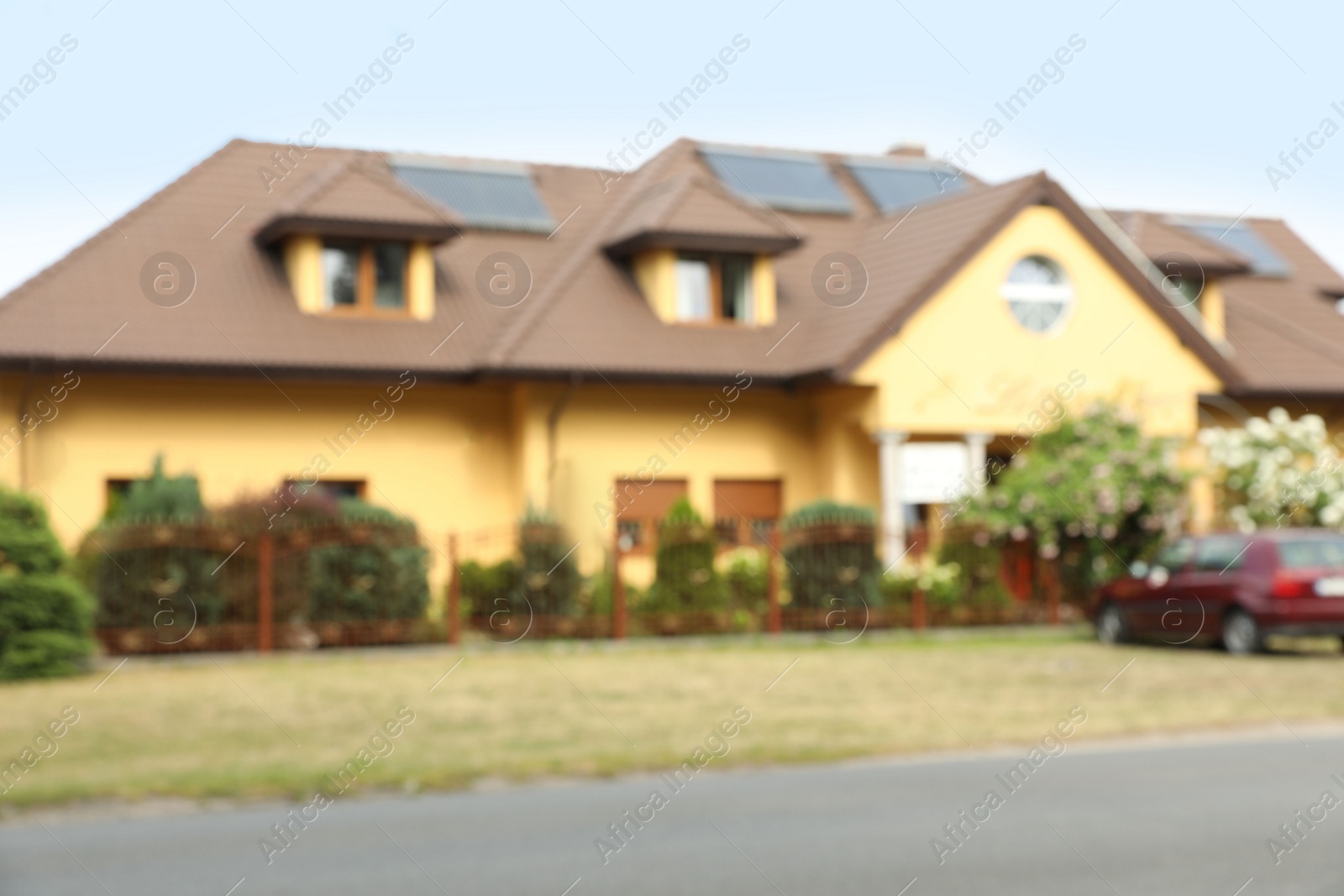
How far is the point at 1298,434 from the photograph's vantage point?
26266 mm

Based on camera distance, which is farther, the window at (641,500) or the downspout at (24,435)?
the window at (641,500)

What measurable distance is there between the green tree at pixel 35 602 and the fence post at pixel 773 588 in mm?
8694

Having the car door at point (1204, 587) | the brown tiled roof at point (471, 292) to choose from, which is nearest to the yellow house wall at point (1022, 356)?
the brown tiled roof at point (471, 292)

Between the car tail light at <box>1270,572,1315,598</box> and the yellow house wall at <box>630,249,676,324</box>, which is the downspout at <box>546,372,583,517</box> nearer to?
the yellow house wall at <box>630,249,676,324</box>

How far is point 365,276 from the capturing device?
965 inches

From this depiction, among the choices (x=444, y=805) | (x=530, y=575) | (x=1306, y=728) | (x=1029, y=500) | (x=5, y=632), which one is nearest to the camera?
(x=444, y=805)

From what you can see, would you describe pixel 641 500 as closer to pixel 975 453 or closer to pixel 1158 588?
pixel 975 453

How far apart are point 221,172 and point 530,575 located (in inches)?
405

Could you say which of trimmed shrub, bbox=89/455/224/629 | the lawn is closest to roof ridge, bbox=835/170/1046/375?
the lawn

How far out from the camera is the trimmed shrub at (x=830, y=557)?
2155cm

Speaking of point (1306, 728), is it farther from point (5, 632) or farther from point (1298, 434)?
point (1298, 434)

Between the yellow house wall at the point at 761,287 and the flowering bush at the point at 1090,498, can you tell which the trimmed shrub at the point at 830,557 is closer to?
the flowering bush at the point at 1090,498

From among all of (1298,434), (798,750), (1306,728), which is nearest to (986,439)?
(1298,434)

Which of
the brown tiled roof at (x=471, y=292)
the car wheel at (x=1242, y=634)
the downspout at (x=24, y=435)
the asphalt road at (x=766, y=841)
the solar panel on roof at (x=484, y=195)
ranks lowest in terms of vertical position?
the asphalt road at (x=766, y=841)
